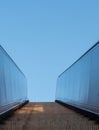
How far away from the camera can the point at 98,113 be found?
10766 millimetres

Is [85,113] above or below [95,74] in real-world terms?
below

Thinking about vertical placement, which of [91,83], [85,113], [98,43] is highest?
[98,43]

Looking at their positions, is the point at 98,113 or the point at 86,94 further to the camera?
the point at 86,94

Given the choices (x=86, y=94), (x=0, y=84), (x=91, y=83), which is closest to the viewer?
(x=0, y=84)

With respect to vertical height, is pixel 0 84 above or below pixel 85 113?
above

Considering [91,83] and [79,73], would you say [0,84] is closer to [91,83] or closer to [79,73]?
[91,83]

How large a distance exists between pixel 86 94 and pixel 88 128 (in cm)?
519

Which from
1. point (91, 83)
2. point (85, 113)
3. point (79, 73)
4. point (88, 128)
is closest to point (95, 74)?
point (91, 83)

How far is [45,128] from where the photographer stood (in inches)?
355

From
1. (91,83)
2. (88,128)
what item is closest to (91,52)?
(91,83)

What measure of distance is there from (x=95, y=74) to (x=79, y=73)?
4.78m

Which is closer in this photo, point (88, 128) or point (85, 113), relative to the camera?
point (88, 128)

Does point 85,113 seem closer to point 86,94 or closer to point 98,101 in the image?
point 86,94

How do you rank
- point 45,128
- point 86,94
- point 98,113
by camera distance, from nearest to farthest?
point 45,128, point 98,113, point 86,94
